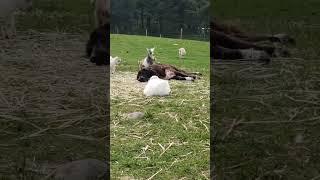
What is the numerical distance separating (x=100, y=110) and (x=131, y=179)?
1555mm

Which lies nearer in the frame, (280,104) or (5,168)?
(5,168)

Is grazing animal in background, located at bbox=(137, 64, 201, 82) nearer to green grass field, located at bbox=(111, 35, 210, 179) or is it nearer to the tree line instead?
green grass field, located at bbox=(111, 35, 210, 179)

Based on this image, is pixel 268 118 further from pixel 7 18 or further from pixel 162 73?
pixel 7 18

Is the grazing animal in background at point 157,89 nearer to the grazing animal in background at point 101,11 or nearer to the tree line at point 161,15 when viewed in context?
the grazing animal in background at point 101,11

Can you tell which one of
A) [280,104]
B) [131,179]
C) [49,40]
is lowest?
[131,179]

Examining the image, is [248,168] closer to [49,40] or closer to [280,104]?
[280,104]

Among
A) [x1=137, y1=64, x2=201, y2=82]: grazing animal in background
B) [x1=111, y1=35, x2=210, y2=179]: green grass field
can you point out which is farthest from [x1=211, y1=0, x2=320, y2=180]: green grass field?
[x1=137, y1=64, x2=201, y2=82]: grazing animal in background

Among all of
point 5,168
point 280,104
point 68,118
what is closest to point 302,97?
point 280,104

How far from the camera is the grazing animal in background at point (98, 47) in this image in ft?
23.9

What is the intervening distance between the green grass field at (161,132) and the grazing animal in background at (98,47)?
1.01ft

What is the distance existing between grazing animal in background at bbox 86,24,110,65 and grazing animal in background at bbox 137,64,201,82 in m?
0.50

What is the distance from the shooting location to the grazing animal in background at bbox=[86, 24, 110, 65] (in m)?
7.28

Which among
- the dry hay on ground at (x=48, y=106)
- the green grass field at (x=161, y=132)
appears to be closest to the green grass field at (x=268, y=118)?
the green grass field at (x=161, y=132)

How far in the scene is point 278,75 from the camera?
6.50 m
